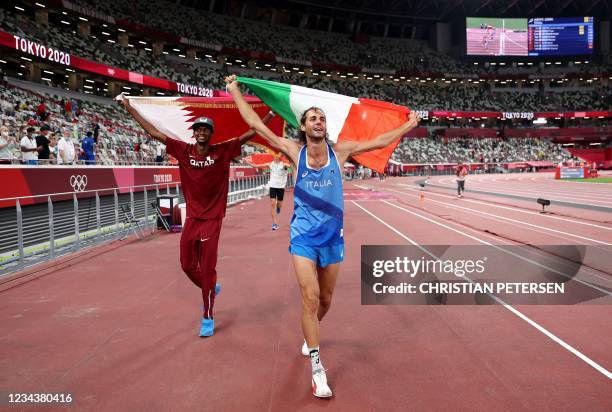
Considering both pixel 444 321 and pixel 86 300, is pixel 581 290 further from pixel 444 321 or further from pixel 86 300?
pixel 86 300

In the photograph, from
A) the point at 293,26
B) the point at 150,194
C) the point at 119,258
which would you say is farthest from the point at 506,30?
the point at 119,258

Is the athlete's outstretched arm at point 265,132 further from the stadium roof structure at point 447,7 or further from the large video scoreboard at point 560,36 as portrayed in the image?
the large video scoreboard at point 560,36

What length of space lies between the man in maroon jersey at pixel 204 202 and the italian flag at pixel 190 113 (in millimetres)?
1137

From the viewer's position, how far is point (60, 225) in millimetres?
8992

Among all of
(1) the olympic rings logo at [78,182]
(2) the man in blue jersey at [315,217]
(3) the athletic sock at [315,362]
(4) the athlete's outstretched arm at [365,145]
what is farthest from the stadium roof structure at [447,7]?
(3) the athletic sock at [315,362]

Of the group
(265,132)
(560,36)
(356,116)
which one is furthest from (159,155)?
(560,36)

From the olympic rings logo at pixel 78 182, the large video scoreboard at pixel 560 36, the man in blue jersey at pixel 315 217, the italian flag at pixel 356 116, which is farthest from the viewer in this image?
the large video scoreboard at pixel 560 36

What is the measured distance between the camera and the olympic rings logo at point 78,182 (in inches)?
432

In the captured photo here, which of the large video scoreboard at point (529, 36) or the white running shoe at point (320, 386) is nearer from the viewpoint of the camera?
the white running shoe at point (320, 386)

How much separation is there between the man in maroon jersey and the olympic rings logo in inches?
317

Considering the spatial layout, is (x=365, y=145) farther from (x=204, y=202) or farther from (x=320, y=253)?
(x=204, y=202)

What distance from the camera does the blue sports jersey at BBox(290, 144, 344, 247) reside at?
338cm

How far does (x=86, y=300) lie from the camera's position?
5.58 m

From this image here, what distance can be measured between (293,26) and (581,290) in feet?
232
